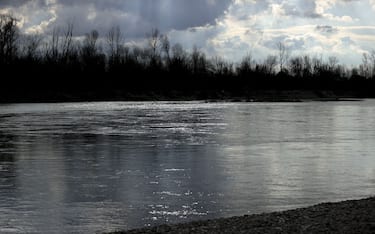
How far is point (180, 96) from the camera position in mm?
101125

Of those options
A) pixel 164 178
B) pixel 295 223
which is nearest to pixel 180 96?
pixel 164 178

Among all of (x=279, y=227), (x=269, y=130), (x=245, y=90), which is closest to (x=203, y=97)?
(x=245, y=90)

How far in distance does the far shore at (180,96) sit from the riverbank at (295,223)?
243 ft

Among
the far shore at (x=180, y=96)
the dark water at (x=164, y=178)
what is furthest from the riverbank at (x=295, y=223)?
the far shore at (x=180, y=96)

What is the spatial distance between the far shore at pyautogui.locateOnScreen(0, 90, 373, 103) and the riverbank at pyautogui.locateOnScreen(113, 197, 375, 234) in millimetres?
74123

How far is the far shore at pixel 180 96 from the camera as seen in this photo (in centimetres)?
8207

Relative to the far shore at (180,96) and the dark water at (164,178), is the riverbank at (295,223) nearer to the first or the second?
the dark water at (164,178)

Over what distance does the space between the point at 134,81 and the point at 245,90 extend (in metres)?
22.9

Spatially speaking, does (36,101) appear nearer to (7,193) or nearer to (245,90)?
(245,90)

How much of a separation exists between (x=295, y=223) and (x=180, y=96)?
93556 millimetres

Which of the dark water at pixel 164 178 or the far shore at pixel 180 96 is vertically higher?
the far shore at pixel 180 96

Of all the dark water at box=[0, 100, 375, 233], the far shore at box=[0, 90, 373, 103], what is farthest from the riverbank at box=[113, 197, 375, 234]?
the far shore at box=[0, 90, 373, 103]

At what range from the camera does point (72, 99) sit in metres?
85.7

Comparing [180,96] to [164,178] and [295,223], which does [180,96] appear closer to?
[164,178]
